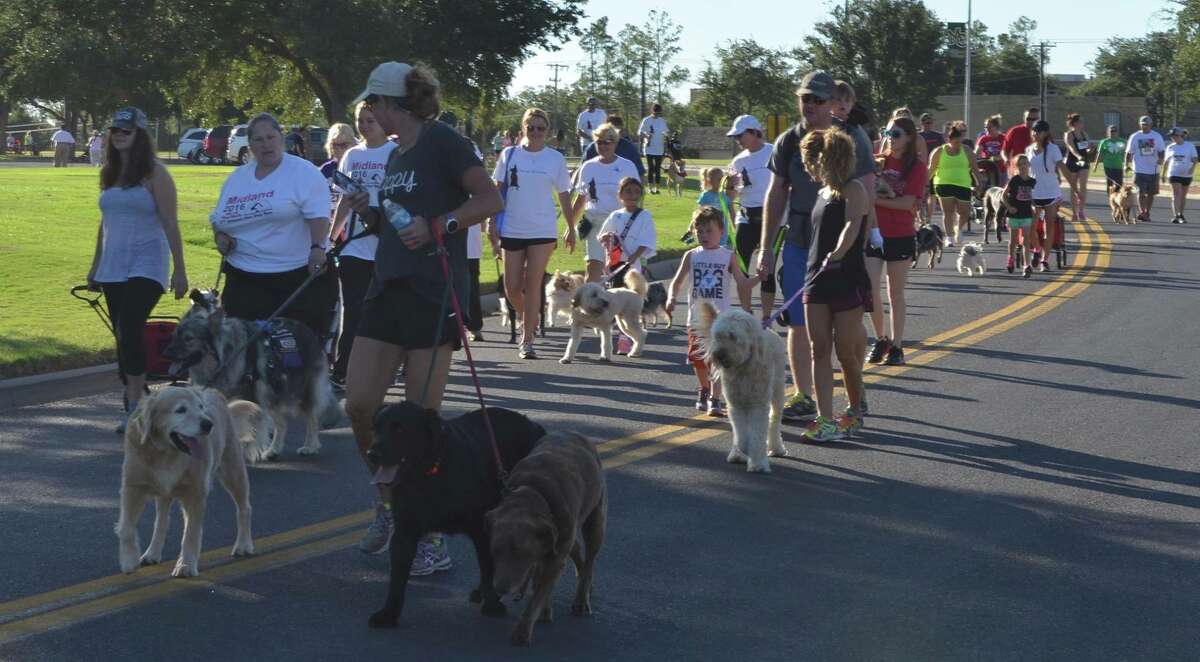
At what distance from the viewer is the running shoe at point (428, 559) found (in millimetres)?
6516

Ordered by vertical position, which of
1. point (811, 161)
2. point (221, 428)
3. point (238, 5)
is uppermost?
point (238, 5)

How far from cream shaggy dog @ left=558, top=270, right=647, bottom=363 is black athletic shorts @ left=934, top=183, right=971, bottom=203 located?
10.3 m

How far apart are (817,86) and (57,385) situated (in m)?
5.99

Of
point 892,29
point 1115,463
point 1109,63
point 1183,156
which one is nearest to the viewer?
point 1115,463

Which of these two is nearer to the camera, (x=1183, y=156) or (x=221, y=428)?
(x=221, y=428)

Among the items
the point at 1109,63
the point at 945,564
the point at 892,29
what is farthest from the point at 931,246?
the point at 1109,63

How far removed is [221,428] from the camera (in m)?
6.71

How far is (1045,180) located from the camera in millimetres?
21172

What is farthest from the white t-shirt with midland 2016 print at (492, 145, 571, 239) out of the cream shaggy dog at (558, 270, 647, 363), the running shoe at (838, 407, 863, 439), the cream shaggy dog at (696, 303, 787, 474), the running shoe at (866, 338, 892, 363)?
the cream shaggy dog at (696, 303, 787, 474)

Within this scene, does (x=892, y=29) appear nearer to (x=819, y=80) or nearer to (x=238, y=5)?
(x=238, y=5)

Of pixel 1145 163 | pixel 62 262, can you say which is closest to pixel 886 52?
pixel 1145 163

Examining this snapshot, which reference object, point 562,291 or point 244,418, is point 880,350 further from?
point 244,418

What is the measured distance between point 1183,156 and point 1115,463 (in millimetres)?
25113

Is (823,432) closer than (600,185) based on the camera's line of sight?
Yes
